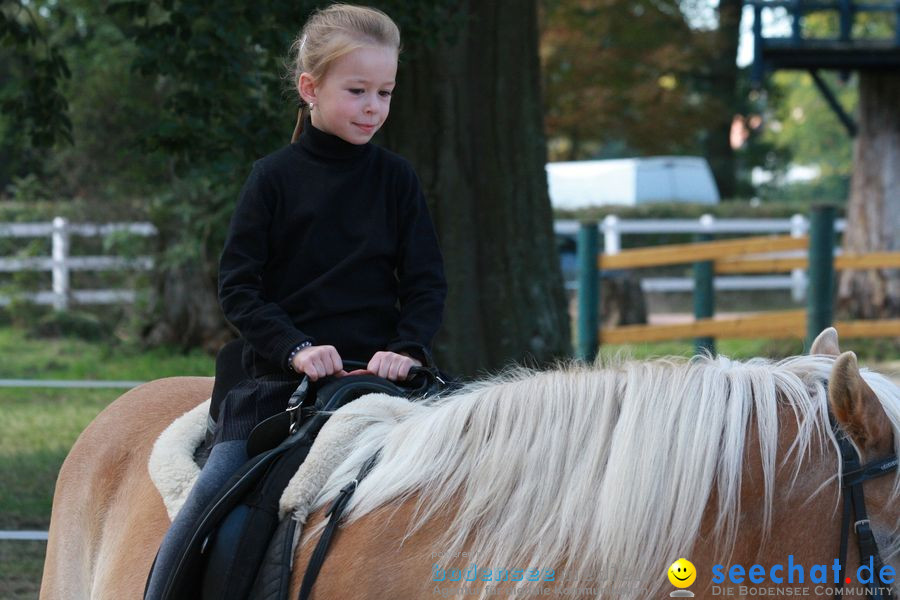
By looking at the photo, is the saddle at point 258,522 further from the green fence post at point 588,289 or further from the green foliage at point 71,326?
the green foliage at point 71,326

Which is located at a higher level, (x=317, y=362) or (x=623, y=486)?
(x=317, y=362)

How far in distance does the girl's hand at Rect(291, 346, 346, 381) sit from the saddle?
3 centimetres

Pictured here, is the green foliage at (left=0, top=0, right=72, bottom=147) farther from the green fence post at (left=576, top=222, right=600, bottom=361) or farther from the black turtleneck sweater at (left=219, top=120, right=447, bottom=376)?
the black turtleneck sweater at (left=219, top=120, right=447, bottom=376)

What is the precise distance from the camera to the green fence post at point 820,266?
8.65 m

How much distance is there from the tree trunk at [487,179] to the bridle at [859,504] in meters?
4.64

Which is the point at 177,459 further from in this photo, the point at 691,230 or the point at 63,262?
the point at 691,230

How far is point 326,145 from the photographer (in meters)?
2.50

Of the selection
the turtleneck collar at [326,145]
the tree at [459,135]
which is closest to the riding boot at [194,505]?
the turtleneck collar at [326,145]

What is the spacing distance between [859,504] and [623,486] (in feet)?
1.24

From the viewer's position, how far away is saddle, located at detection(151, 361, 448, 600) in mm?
2049

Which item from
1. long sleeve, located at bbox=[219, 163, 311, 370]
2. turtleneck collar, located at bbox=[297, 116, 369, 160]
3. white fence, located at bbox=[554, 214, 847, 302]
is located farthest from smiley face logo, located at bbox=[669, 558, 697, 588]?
white fence, located at bbox=[554, 214, 847, 302]

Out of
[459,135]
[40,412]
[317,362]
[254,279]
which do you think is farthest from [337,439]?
[40,412]

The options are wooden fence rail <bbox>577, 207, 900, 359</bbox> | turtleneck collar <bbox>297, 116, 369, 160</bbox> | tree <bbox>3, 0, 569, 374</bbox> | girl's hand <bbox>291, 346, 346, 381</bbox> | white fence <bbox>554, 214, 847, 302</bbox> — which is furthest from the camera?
white fence <bbox>554, 214, 847, 302</bbox>

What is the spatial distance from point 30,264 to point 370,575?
45.5ft
